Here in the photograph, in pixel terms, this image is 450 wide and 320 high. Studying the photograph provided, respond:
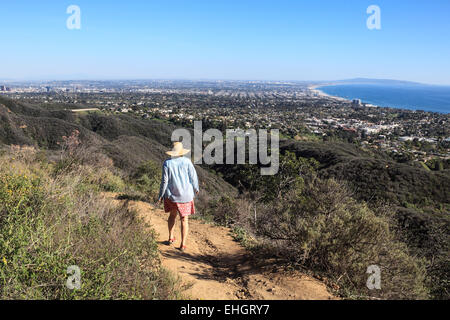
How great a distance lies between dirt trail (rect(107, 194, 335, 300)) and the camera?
293 cm

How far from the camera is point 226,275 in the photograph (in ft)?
11.5

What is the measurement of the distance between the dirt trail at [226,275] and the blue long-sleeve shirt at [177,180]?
0.85 m

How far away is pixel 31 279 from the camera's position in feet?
6.90

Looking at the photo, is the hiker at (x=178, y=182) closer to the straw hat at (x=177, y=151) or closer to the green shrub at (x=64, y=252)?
the straw hat at (x=177, y=151)

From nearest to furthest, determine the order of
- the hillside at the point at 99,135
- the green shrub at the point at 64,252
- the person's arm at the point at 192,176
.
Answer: the green shrub at the point at 64,252 < the person's arm at the point at 192,176 < the hillside at the point at 99,135

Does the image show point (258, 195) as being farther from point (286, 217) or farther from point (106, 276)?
point (106, 276)

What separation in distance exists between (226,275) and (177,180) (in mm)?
1468

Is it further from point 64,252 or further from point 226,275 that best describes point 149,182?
point 64,252

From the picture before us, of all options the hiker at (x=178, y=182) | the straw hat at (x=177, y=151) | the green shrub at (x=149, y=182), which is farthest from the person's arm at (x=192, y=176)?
the green shrub at (x=149, y=182)

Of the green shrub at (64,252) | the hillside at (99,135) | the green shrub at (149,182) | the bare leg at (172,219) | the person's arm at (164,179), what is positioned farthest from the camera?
the hillside at (99,135)

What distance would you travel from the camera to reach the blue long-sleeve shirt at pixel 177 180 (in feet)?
12.5

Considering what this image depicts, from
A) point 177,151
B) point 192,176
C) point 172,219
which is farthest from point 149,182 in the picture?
point 192,176
